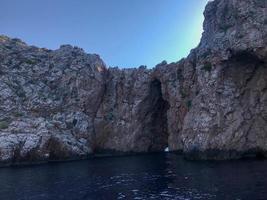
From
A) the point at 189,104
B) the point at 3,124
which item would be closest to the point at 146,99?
the point at 189,104

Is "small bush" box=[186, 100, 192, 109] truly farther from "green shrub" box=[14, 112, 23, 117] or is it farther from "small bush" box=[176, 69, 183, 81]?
"green shrub" box=[14, 112, 23, 117]

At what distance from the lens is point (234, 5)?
76500 mm

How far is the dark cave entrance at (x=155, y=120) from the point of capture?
106125 mm

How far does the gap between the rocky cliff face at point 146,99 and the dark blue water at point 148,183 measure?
13.6 metres

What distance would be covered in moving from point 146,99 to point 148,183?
57666 millimetres

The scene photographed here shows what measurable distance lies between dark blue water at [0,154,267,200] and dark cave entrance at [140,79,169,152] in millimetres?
39473

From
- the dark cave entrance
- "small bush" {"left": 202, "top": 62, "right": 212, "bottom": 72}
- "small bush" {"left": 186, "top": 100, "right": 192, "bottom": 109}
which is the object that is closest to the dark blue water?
"small bush" {"left": 202, "top": 62, "right": 212, "bottom": 72}

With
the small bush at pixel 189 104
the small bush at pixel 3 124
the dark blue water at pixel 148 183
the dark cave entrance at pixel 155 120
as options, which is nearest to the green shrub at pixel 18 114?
the small bush at pixel 3 124

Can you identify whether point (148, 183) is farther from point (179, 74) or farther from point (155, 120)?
point (155, 120)

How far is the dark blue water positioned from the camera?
41.0m

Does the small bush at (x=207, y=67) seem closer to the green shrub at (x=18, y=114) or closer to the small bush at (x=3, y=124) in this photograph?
the green shrub at (x=18, y=114)

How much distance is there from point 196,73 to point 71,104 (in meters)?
36.9

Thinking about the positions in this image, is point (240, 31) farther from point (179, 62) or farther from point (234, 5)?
Result: point (179, 62)

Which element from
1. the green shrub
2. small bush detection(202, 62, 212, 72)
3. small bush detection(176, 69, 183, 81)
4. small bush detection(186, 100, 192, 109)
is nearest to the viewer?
small bush detection(202, 62, 212, 72)
